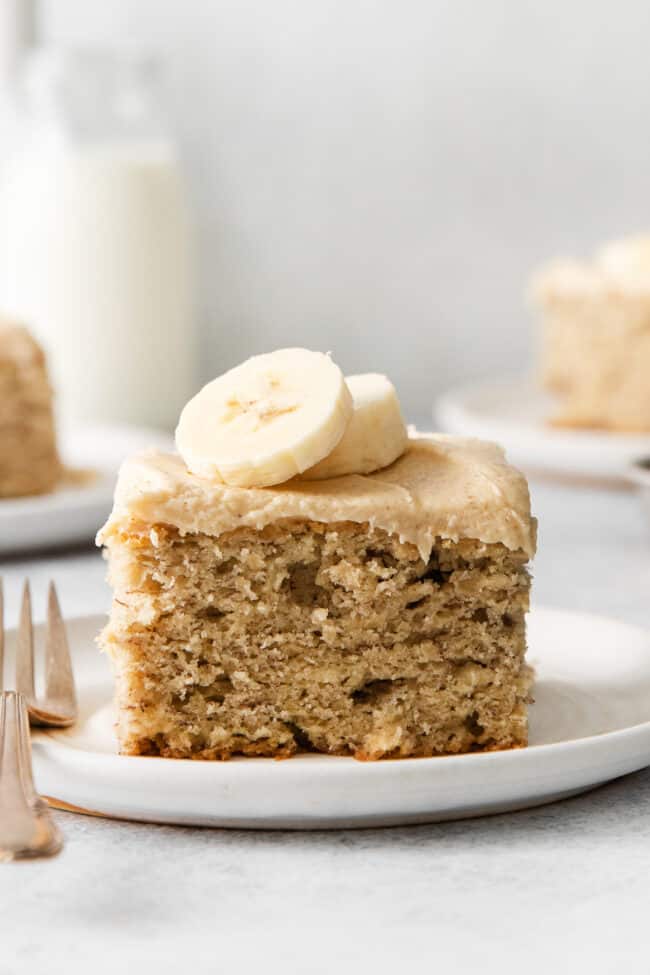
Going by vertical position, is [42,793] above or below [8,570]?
above

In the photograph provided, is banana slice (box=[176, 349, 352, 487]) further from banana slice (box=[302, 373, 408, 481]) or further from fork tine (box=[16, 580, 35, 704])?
fork tine (box=[16, 580, 35, 704])

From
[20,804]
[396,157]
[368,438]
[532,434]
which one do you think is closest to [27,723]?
[20,804]

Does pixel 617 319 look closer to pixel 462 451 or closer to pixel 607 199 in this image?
pixel 607 199

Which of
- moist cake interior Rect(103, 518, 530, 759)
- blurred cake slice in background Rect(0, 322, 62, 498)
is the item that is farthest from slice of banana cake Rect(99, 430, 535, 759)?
blurred cake slice in background Rect(0, 322, 62, 498)

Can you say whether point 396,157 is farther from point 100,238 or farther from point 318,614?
point 318,614

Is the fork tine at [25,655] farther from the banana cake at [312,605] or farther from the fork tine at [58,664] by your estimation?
the banana cake at [312,605]

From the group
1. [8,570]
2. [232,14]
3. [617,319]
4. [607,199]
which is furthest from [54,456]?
[607,199]
